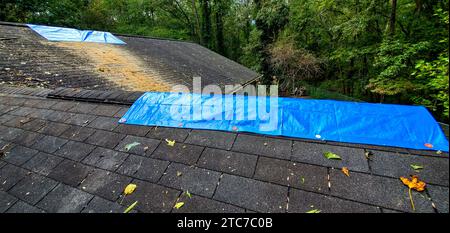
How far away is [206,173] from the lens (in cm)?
171

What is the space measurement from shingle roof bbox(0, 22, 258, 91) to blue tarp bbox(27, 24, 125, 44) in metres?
0.40

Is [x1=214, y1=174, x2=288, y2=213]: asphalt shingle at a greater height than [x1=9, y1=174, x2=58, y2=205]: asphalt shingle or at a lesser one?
greater

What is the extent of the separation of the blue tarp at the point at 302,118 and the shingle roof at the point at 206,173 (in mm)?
117

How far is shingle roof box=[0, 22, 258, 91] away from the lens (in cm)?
577

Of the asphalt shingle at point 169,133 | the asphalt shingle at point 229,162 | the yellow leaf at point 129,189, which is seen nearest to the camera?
the yellow leaf at point 129,189

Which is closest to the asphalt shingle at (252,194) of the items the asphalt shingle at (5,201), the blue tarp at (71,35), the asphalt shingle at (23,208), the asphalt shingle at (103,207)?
the asphalt shingle at (103,207)

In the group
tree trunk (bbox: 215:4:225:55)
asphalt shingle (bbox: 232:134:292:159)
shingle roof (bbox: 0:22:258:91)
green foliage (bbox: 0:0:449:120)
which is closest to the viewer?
asphalt shingle (bbox: 232:134:292:159)

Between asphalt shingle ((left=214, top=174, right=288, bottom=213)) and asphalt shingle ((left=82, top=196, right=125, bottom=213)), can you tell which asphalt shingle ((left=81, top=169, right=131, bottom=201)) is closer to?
asphalt shingle ((left=82, top=196, right=125, bottom=213))

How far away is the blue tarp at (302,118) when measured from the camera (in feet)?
6.04

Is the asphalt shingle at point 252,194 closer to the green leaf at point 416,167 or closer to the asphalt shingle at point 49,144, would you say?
the green leaf at point 416,167

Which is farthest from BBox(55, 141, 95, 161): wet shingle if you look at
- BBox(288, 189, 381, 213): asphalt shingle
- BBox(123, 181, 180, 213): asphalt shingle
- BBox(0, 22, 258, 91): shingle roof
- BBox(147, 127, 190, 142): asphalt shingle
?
BBox(0, 22, 258, 91): shingle roof
